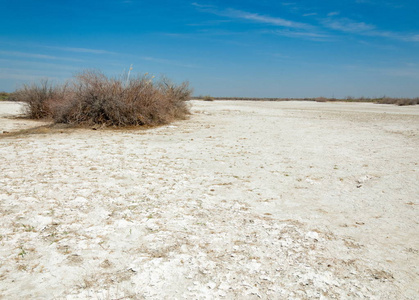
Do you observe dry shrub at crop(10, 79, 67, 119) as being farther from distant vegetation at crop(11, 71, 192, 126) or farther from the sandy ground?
the sandy ground

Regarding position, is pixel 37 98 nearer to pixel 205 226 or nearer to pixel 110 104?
pixel 110 104

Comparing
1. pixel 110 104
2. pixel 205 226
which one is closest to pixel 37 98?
pixel 110 104

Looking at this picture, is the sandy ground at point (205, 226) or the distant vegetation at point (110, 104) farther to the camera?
the distant vegetation at point (110, 104)

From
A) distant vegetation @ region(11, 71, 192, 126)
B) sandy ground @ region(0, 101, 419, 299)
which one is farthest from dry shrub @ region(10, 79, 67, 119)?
sandy ground @ region(0, 101, 419, 299)

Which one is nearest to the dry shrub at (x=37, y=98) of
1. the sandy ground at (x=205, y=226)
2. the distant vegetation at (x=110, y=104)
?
the distant vegetation at (x=110, y=104)

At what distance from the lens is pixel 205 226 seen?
9.93 ft

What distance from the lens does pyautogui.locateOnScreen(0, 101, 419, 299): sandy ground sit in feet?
6.95

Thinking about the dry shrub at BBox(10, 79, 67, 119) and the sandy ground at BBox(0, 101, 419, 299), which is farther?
the dry shrub at BBox(10, 79, 67, 119)

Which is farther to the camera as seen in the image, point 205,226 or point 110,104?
point 110,104

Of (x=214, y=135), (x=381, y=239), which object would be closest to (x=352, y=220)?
(x=381, y=239)

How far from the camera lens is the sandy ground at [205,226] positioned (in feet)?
6.95

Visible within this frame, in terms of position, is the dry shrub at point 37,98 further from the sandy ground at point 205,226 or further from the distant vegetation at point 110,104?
the sandy ground at point 205,226

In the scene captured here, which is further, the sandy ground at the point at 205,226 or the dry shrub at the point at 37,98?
the dry shrub at the point at 37,98

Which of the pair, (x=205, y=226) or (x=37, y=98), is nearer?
(x=205, y=226)
